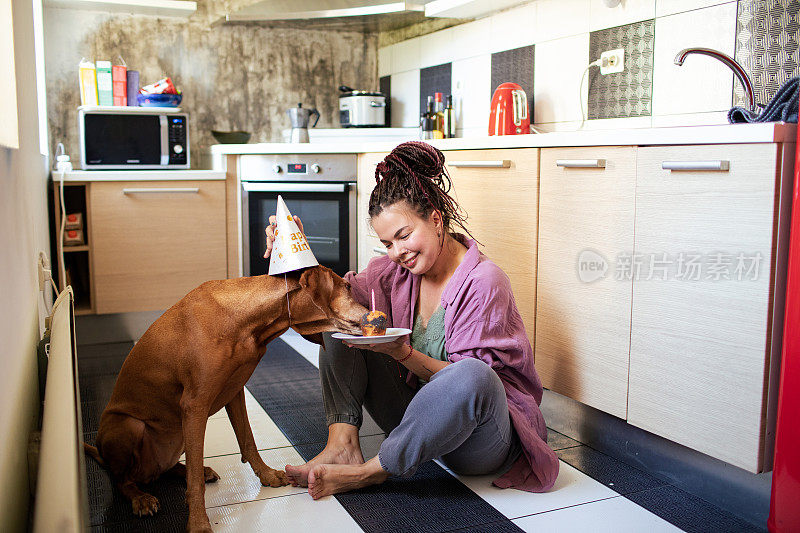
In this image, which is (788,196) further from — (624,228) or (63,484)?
(63,484)

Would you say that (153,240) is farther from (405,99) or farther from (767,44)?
(767,44)

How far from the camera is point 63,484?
0.92m

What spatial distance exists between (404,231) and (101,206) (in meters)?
2.21

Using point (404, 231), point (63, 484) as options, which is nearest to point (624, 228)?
point (404, 231)

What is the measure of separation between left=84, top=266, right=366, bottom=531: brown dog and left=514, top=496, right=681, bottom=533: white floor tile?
2.11 feet

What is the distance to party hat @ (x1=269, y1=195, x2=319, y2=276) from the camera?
5.41 ft

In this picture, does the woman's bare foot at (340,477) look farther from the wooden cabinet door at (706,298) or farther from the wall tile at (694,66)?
the wall tile at (694,66)

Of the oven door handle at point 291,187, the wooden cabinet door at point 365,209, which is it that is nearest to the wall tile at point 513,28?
the wooden cabinet door at point 365,209

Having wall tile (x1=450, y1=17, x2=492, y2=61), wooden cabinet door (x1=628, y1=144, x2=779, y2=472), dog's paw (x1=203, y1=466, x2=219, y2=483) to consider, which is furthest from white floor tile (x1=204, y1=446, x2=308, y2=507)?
wall tile (x1=450, y1=17, x2=492, y2=61)

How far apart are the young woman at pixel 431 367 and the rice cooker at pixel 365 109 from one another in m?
2.25

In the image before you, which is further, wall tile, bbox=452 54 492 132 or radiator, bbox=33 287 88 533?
wall tile, bbox=452 54 492 132

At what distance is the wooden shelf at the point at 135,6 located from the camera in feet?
12.8

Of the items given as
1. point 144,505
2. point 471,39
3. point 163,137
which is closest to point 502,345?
point 144,505

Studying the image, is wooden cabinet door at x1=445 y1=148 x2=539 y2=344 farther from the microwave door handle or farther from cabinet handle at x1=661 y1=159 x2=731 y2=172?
the microwave door handle
